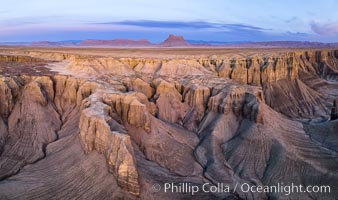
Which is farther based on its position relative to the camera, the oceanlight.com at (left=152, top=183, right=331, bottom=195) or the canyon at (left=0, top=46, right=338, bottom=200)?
the oceanlight.com at (left=152, top=183, right=331, bottom=195)

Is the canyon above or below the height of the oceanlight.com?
above

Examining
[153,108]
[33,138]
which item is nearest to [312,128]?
[153,108]

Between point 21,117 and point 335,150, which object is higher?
point 21,117

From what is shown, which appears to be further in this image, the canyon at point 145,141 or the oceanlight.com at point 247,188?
the oceanlight.com at point 247,188

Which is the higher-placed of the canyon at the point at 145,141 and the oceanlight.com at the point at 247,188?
the canyon at the point at 145,141

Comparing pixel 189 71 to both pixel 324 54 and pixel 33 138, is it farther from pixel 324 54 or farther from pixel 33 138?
pixel 324 54

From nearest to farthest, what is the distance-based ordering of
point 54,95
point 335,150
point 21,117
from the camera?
point 335,150 < point 21,117 < point 54,95

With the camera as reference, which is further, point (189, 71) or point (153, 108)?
point (189, 71)

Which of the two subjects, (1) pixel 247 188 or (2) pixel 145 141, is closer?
(1) pixel 247 188

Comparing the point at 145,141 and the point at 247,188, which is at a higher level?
the point at 145,141


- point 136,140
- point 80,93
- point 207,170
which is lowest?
point 207,170

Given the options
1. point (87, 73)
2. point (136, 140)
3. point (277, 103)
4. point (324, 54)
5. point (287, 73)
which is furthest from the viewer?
point (324, 54)
